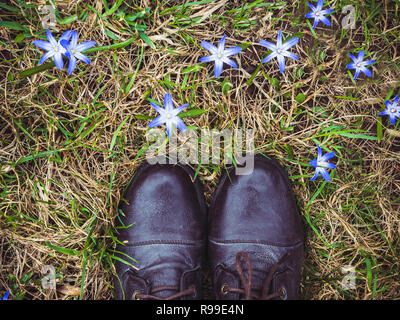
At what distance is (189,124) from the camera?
64.9 inches

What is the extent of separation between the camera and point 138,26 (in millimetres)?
1575

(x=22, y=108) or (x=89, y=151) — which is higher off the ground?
(x=22, y=108)

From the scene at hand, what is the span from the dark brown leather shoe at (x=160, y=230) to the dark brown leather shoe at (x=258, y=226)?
0.13m

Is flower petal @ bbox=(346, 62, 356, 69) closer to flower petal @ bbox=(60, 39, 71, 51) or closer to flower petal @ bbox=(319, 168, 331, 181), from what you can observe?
flower petal @ bbox=(319, 168, 331, 181)

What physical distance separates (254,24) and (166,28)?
1.38 ft

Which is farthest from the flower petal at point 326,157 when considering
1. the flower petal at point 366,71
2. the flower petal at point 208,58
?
the flower petal at point 208,58

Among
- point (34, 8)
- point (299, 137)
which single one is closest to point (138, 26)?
point (34, 8)

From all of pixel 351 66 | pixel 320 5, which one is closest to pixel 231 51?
pixel 320 5

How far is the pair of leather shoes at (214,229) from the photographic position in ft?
5.44

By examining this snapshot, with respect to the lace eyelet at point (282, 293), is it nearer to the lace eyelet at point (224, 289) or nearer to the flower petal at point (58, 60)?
the lace eyelet at point (224, 289)

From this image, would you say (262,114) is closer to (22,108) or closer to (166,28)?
(166,28)

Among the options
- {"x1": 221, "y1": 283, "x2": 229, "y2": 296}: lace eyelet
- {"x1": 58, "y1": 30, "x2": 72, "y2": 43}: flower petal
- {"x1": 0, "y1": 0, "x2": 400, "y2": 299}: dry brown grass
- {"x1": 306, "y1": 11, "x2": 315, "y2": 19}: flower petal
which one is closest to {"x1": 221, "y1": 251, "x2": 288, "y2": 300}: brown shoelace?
{"x1": 221, "y1": 283, "x2": 229, "y2": 296}: lace eyelet

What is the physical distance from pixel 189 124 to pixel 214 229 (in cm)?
54

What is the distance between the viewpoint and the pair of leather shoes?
166 centimetres
